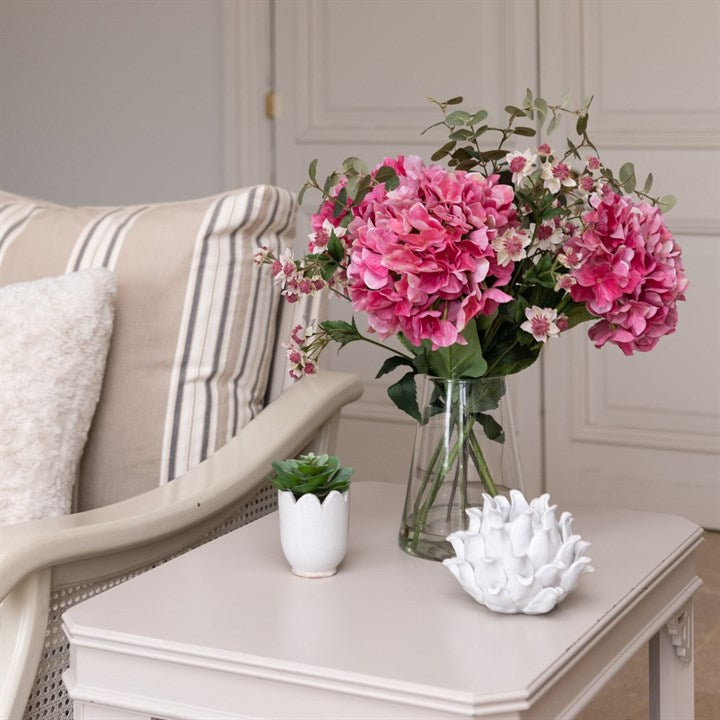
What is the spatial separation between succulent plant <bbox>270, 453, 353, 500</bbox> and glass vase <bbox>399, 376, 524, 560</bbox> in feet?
0.31

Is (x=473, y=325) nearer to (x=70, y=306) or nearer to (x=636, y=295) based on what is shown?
(x=636, y=295)

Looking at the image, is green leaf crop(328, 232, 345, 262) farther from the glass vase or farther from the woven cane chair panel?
the woven cane chair panel

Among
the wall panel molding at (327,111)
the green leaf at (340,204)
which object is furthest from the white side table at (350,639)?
the wall panel molding at (327,111)

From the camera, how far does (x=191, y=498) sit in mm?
1334

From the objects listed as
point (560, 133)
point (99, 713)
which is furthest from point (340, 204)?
point (560, 133)

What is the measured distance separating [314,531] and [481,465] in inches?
7.0

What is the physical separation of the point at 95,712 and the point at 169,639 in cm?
12

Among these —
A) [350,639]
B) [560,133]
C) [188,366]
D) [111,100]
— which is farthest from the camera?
[111,100]

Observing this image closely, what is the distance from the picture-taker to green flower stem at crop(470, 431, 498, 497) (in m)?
1.15

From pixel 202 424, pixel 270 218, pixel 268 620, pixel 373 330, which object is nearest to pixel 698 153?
pixel 270 218

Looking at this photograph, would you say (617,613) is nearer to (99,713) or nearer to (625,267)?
(625,267)

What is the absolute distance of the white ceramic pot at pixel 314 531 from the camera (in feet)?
3.65

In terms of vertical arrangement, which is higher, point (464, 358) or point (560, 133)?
point (560, 133)

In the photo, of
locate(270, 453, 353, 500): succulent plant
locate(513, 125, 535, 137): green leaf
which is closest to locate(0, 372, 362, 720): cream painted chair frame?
locate(270, 453, 353, 500): succulent plant
